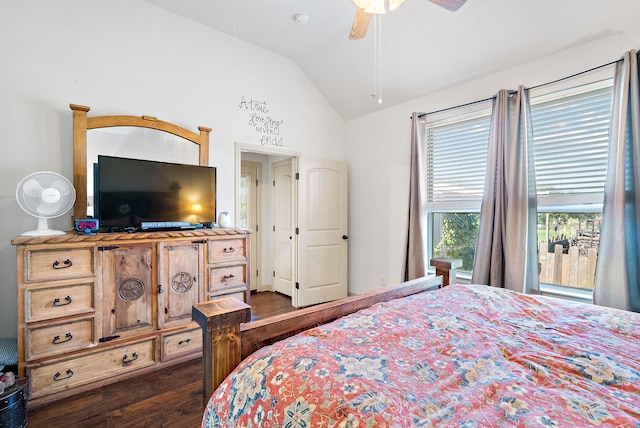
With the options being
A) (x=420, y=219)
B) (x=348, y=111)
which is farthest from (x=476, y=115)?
(x=348, y=111)

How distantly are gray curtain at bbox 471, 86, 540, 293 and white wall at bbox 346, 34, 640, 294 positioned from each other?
0.28 metres

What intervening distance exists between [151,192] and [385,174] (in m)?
2.76

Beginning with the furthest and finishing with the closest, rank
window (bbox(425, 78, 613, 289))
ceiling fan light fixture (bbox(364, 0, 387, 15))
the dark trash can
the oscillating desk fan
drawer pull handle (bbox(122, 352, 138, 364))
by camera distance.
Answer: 1. window (bbox(425, 78, 613, 289))
2. drawer pull handle (bbox(122, 352, 138, 364))
3. the oscillating desk fan
4. ceiling fan light fixture (bbox(364, 0, 387, 15))
5. the dark trash can

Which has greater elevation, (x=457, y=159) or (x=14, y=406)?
(x=457, y=159)

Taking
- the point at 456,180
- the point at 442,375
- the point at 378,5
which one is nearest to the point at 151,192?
the point at 378,5

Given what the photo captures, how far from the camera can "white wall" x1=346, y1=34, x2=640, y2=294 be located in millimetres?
3068

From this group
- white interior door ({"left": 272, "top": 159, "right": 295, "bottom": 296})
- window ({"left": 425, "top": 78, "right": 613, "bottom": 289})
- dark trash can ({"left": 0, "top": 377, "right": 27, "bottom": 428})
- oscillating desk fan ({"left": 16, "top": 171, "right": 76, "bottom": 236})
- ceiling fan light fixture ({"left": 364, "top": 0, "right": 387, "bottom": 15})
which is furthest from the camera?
white interior door ({"left": 272, "top": 159, "right": 295, "bottom": 296})

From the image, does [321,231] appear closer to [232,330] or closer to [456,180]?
[456,180]

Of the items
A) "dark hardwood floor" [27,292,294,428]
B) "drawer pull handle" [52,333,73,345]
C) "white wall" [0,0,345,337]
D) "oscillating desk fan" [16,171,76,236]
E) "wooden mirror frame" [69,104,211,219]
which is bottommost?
"dark hardwood floor" [27,292,294,428]

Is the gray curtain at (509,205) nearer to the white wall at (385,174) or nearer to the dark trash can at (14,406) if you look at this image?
the white wall at (385,174)

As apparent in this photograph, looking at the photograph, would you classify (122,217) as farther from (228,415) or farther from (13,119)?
(228,415)

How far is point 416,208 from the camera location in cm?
347

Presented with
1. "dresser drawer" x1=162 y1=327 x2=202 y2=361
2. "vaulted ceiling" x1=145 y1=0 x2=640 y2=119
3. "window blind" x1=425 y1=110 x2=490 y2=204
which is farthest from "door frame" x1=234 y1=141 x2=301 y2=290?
"window blind" x1=425 y1=110 x2=490 y2=204

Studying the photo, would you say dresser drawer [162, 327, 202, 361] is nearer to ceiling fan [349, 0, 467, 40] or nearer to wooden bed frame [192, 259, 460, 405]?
wooden bed frame [192, 259, 460, 405]
